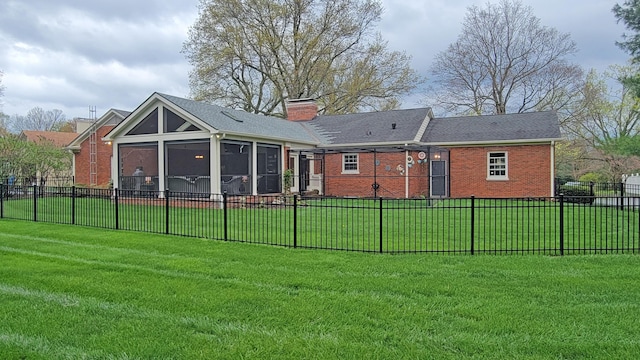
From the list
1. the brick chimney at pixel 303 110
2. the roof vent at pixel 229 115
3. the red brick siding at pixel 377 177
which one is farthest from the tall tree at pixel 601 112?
the roof vent at pixel 229 115

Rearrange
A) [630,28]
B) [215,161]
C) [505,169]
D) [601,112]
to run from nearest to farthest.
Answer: [630,28] < [215,161] < [505,169] < [601,112]

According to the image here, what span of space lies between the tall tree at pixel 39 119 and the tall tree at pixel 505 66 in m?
47.3

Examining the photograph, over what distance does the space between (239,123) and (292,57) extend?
56.8 feet

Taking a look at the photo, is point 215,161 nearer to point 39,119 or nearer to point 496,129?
point 496,129

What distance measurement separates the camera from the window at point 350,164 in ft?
73.9

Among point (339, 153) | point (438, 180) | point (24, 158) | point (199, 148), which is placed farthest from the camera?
point (339, 153)

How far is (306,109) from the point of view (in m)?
27.9

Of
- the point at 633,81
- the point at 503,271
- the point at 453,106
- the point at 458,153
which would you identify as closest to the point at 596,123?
the point at 453,106

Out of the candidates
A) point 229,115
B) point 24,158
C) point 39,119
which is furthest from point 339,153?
point 39,119

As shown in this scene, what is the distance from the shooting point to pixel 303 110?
1104 inches

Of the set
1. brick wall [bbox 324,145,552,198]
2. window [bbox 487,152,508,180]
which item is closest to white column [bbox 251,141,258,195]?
brick wall [bbox 324,145,552,198]

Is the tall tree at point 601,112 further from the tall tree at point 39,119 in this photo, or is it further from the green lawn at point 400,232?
the tall tree at point 39,119

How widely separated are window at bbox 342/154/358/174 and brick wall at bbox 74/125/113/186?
12.9 m

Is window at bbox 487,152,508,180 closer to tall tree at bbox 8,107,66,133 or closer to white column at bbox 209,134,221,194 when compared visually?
white column at bbox 209,134,221,194
